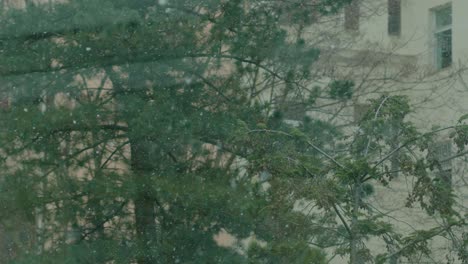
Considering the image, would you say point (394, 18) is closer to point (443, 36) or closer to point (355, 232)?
point (443, 36)

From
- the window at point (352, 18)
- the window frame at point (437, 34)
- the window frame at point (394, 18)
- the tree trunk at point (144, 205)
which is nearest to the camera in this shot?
the tree trunk at point (144, 205)

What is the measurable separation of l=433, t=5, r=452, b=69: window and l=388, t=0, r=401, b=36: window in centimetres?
76

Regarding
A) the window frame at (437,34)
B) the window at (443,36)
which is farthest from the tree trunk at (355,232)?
the window at (443,36)

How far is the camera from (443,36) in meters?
18.0

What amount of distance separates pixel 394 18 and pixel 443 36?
3.38 feet

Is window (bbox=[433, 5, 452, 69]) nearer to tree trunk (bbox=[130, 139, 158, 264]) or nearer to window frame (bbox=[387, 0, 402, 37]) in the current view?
window frame (bbox=[387, 0, 402, 37])

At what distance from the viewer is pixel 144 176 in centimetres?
1101

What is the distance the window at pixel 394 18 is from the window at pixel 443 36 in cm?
76

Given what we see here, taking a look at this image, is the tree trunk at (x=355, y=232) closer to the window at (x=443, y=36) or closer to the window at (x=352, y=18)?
the window at (x=352, y=18)

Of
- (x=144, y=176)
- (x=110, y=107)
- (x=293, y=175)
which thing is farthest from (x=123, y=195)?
(x=293, y=175)

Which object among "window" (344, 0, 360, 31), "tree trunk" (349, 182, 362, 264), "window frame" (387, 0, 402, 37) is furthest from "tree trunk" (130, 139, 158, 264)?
"window frame" (387, 0, 402, 37)

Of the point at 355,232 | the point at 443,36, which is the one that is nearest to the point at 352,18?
the point at 443,36

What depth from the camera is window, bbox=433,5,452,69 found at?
58.1ft

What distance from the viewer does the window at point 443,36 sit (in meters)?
17.7
